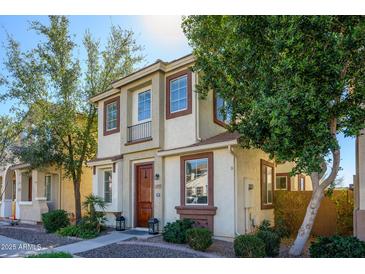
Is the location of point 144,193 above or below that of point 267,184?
below

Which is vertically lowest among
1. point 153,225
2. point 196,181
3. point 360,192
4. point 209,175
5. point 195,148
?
point 153,225

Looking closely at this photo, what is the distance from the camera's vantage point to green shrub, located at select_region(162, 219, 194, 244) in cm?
995

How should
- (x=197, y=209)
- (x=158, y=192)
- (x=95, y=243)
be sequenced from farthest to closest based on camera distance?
1. (x=158, y=192)
2. (x=197, y=209)
3. (x=95, y=243)

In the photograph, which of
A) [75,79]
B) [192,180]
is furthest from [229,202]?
[75,79]

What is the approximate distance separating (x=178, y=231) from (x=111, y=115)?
6.92m

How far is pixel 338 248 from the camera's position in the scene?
7.12 metres

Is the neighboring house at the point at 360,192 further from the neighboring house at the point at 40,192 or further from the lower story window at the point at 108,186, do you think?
the neighboring house at the point at 40,192

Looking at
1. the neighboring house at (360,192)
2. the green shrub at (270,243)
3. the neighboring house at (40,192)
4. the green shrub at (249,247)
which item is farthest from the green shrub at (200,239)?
the neighboring house at (40,192)

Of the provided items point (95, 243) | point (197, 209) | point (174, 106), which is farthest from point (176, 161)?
point (95, 243)

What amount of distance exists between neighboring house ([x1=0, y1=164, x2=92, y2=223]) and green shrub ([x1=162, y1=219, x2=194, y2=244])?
29.5ft

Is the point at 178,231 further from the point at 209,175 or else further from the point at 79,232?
the point at 79,232

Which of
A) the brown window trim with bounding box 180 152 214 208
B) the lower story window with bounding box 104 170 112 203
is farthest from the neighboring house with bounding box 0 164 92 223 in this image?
the brown window trim with bounding box 180 152 214 208

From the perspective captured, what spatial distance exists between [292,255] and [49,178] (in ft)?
46.9

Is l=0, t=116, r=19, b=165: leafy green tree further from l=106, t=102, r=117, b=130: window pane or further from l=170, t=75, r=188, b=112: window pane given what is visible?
l=170, t=75, r=188, b=112: window pane
